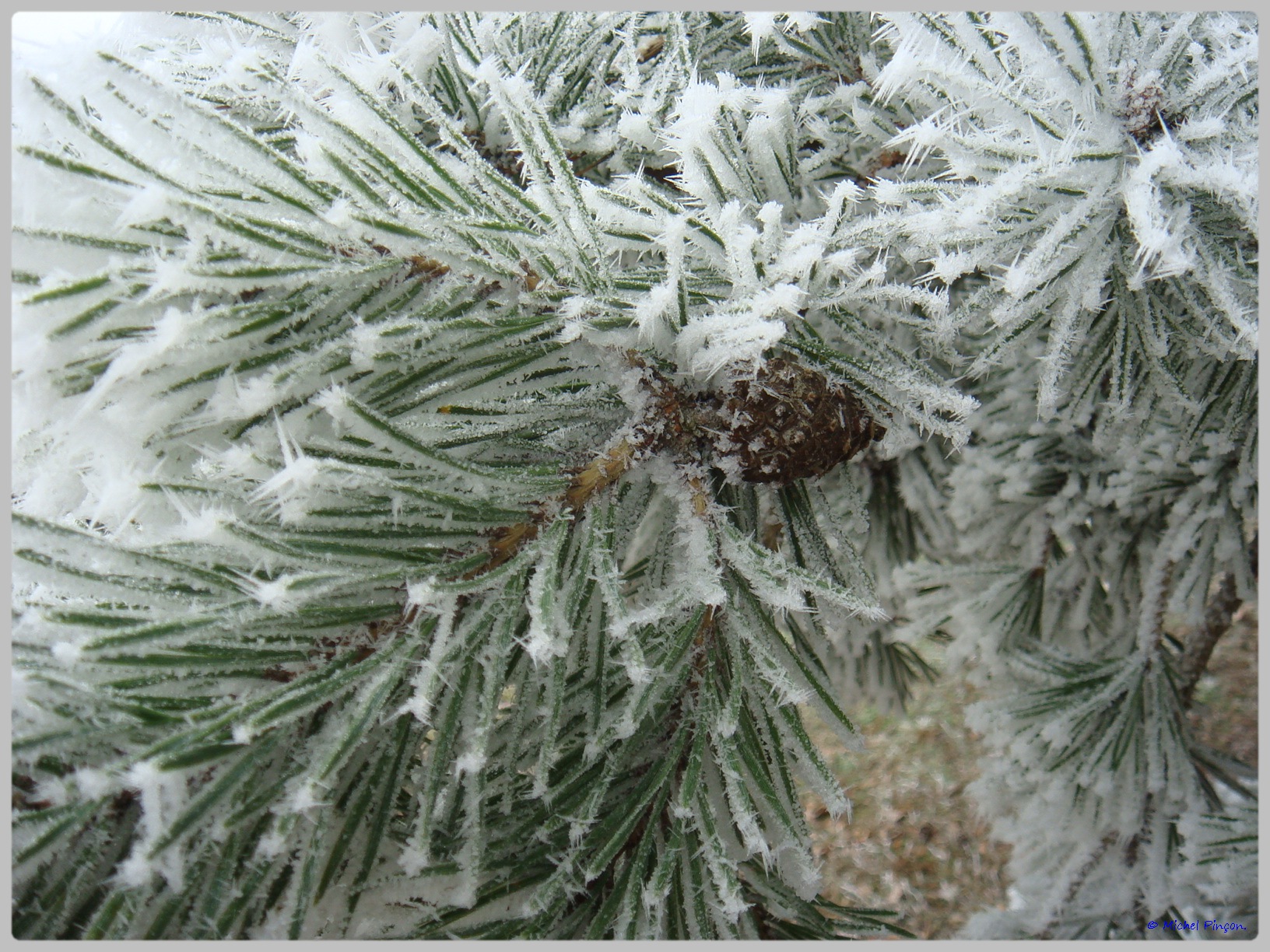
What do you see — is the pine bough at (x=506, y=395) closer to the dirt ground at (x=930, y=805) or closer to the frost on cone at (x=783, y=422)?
the frost on cone at (x=783, y=422)

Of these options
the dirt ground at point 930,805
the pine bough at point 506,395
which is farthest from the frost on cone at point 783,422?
the dirt ground at point 930,805

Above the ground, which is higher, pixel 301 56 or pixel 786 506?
pixel 301 56

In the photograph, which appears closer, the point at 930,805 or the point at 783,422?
the point at 783,422

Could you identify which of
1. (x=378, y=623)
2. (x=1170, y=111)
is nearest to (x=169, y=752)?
(x=378, y=623)

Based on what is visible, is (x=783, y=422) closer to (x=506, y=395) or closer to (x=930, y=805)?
(x=506, y=395)

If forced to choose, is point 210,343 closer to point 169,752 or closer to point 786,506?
point 169,752

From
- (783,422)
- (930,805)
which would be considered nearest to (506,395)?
(783,422)

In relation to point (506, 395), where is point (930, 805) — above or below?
above
